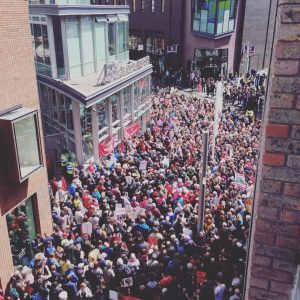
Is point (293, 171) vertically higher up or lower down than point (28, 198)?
higher up

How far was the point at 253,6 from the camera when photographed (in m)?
37.8

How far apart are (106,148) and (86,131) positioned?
1.23 m

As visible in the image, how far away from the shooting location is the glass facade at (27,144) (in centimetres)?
1064

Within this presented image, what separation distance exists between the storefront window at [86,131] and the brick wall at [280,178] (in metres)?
15.3

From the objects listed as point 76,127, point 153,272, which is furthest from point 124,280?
point 76,127

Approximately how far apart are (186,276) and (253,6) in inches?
1347

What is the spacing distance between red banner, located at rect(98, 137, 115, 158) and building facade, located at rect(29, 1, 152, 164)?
0.47 ft

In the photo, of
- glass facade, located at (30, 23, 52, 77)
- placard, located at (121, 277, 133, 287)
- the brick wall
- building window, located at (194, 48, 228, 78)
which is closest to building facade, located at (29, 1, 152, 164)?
glass facade, located at (30, 23, 52, 77)

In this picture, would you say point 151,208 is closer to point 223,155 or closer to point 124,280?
point 124,280

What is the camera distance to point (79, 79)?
19125 mm

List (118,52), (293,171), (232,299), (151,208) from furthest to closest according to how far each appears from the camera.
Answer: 1. (118,52)
2. (151,208)
3. (232,299)
4. (293,171)

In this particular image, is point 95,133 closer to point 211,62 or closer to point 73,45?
point 73,45

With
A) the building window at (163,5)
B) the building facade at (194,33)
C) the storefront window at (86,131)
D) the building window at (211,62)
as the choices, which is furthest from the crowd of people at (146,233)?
the building window at (163,5)

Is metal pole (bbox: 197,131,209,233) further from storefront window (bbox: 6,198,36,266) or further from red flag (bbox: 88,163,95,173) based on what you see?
red flag (bbox: 88,163,95,173)
